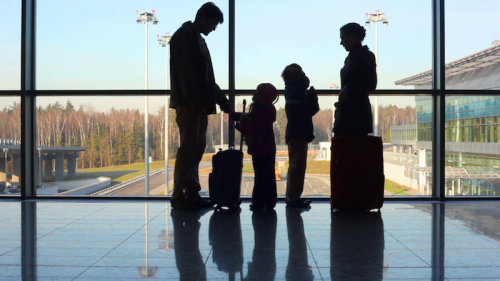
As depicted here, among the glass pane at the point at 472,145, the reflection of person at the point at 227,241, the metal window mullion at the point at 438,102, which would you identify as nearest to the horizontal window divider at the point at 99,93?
the reflection of person at the point at 227,241

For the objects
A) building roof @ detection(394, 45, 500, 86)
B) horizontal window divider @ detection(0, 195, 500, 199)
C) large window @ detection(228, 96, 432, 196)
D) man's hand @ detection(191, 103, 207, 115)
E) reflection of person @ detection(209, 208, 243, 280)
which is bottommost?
horizontal window divider @ detection(0, 195, 500, 199)

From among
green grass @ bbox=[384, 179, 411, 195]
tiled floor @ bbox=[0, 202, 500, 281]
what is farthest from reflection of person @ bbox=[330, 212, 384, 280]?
green grass @ bbox=[384, 179, 411, 195]

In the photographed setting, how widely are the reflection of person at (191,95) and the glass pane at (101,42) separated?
2.69 ft

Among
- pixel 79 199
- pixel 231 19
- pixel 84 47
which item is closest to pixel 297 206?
pixel 231 19

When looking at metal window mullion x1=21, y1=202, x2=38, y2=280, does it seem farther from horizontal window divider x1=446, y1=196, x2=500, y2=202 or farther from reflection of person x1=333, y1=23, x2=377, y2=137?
horizontal window divider x1=446, y1=196, x2=500, y2=202

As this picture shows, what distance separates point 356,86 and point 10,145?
3874mm

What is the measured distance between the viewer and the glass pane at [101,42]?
5.27m

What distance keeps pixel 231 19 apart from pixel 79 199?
Result: 258cm

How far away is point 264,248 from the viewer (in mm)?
2748

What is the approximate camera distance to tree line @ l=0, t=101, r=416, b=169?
5246 mm

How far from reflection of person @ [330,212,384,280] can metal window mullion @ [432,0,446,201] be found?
1.46 meters

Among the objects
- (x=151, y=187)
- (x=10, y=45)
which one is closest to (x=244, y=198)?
(x=151, y=187)

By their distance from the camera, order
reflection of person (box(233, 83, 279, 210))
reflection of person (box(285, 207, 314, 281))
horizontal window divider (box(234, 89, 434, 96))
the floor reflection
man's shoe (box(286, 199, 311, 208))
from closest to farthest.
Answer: reflection of person (box(285, 207, 314, 281))
the floor reflection
reflection of person (box(233, 83, 279, 210))
man's shoe (box(286, 199, 311, 208))
horizontal window divider (box(234, 89, 434, 96))

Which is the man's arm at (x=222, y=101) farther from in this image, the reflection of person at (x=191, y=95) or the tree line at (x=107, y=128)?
the tree line at (x=107, y=128)
